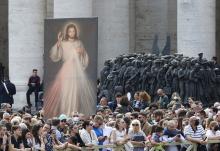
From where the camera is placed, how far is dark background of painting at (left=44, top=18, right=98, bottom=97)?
137 feet

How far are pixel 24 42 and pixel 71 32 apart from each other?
86.4 ft

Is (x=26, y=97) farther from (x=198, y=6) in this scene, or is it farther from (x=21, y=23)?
(x=198, y=6)

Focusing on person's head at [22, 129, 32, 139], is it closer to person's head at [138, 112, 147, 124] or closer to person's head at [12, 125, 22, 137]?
person's head at [12, 125, 22, 137]

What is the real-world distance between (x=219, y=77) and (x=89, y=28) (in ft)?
48.0

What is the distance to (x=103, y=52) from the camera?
228ft

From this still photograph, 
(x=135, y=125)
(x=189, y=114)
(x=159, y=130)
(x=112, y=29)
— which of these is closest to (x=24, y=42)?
(x=112, y=29)

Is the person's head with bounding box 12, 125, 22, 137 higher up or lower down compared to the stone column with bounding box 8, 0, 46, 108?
lower down

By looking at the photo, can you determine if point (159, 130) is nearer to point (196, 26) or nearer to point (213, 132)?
point (213, 132)

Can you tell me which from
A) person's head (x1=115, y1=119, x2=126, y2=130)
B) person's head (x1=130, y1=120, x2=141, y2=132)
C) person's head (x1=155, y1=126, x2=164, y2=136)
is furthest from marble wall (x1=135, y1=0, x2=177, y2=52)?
person's head (x1=130, y1=120, x2=141, y2=132)

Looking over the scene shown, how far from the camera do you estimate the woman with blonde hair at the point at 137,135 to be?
37744mm

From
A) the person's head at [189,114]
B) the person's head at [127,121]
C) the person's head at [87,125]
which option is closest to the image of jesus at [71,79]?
the person's head at [127,121]

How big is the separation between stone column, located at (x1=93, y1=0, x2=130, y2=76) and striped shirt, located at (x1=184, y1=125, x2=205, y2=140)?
30.4 m

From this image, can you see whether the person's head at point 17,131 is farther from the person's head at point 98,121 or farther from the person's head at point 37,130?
the person's head at point 98,121

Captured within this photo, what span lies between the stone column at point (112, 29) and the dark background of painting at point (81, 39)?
26138 millimetres
